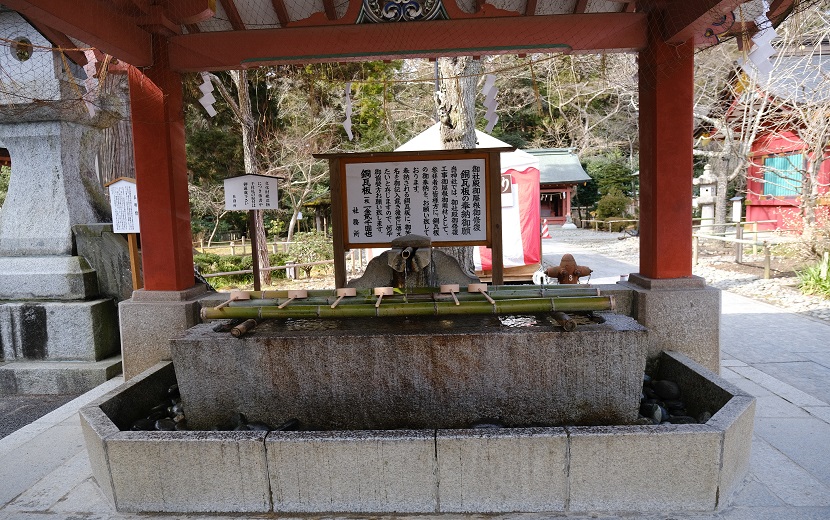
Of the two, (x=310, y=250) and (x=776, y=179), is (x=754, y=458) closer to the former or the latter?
(x=310, y=250)

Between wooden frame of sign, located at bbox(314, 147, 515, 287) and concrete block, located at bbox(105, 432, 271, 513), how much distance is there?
9.18 ft

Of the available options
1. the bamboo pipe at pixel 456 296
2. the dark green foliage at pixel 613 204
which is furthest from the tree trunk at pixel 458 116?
the dark green foliage at pixel 613 204

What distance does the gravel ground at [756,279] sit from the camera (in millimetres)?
8719

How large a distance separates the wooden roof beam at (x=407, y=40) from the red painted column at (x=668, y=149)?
10.6 inches

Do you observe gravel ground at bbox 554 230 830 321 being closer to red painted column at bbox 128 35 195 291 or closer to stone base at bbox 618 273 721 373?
stone base at bbox 618 273 721 373

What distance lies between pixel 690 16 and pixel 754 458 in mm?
3239

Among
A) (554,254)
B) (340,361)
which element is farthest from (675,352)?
(554,254)

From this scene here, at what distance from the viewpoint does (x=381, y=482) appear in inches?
114

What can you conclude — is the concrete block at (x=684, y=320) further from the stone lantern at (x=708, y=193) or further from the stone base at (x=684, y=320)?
the stone lantern at (x=708, y=193)

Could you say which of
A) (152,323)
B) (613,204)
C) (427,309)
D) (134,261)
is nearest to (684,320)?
(427,309)

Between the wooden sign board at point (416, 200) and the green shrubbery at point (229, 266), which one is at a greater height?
the wooden sign board at point (416, 200)

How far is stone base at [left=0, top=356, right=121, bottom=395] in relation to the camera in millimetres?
5738

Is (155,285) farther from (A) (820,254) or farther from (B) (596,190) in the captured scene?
(B) (596,190)

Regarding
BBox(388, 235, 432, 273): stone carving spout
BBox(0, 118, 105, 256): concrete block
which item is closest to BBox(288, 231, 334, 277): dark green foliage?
BBox(0, 118, 105, 256): concrete block
